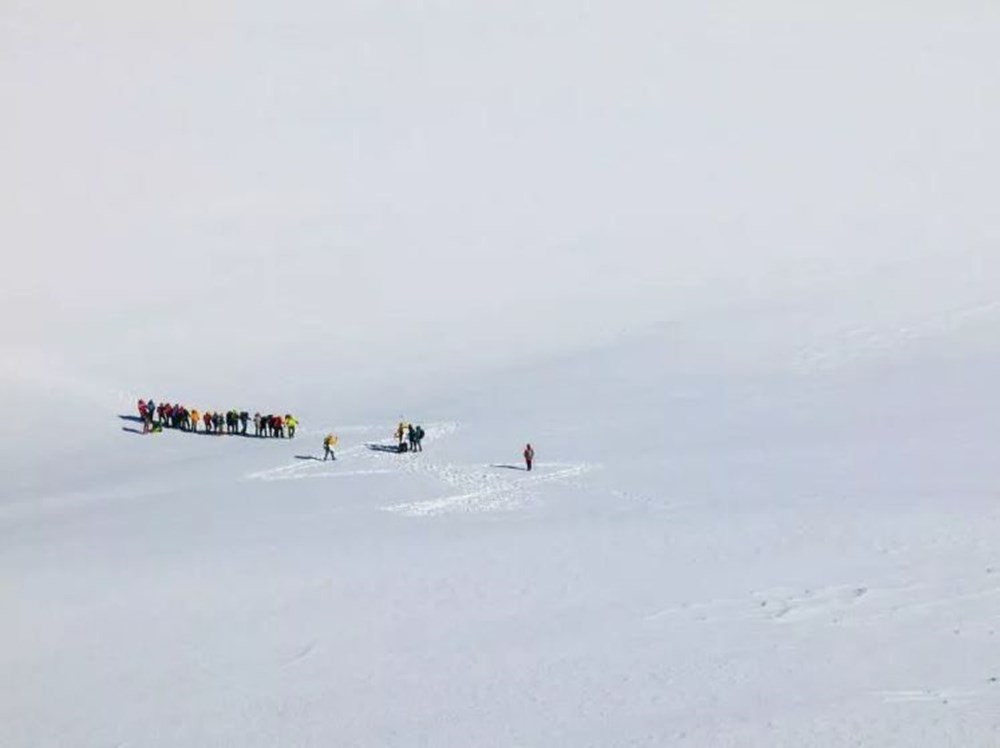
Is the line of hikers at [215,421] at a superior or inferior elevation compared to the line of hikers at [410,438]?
superior

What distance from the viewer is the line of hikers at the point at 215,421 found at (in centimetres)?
2672

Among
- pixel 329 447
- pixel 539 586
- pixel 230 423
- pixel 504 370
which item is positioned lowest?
pixel 539 586

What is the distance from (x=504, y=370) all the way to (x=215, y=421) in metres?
7.09

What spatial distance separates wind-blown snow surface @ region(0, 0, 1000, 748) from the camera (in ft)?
44.5

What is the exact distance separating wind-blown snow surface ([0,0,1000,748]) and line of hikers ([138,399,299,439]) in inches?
17.2

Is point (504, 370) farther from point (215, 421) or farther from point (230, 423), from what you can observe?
point (215, 421)

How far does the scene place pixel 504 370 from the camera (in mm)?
31156

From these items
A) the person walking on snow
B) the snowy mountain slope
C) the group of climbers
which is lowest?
the snowy mountain slope

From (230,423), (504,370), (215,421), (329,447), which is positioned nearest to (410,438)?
(329,447)

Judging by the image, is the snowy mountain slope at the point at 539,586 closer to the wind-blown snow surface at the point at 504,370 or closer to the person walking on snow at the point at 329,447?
the wind-blown snow surface at the point at 504,370

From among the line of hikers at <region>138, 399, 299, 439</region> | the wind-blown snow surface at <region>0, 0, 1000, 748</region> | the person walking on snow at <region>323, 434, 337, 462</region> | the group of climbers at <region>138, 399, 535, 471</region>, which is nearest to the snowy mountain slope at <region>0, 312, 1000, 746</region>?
the wind-blown snow surface at <region>0, 0, 1000, 748</region>

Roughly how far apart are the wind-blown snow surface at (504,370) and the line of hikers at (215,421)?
0.44 meters

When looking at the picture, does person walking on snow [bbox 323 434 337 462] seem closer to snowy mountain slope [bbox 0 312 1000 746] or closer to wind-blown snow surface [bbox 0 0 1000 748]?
snowy mountain slope [bbox 0 312 1000 746]

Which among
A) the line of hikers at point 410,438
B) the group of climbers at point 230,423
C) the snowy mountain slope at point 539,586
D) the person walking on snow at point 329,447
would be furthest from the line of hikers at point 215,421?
the line of hikers at point 410,438
